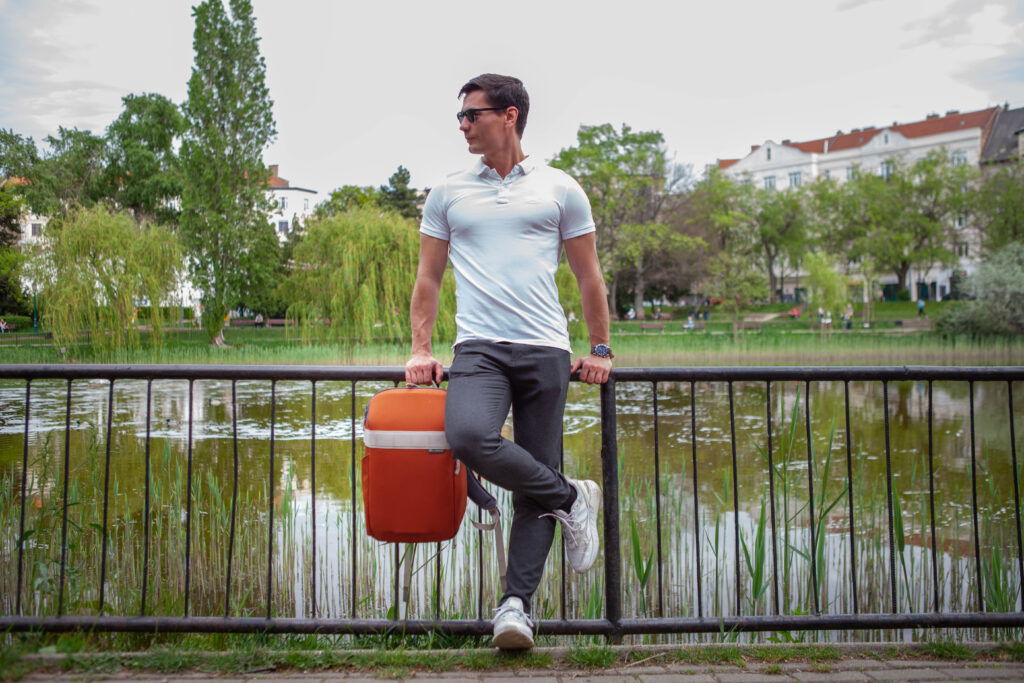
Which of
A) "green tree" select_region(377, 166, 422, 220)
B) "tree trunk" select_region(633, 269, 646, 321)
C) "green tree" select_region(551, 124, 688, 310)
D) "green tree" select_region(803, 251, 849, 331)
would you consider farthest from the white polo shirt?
"green tree" select_region(377, 166, 422, 220)

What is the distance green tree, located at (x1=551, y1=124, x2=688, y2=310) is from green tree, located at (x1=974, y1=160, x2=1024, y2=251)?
18.0 m

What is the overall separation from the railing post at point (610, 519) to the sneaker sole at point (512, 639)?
46 cm

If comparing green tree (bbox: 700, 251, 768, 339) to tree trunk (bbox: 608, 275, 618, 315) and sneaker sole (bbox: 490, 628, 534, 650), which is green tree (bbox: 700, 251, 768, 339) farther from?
sneaker sole (bbox: 490, 628, 534, 650)

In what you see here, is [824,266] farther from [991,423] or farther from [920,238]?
[991,423]

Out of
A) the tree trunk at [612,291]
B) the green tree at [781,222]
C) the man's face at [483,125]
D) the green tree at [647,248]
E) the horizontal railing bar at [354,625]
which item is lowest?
the horizontal railing bar at [354,625]

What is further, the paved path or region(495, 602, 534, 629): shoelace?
region(495, 602, 534, 629): shoelace

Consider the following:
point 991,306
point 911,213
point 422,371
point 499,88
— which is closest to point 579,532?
point 422,371

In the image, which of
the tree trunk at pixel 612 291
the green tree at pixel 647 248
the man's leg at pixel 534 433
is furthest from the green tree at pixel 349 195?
the man's leg at pixel 534 433

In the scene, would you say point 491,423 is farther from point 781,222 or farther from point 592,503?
point 781,222

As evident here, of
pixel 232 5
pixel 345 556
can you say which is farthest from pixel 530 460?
pixel 232 5

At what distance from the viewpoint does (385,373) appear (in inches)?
123

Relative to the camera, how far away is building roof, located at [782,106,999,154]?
6344 centimetres

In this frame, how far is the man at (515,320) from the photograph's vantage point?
8.77 feet

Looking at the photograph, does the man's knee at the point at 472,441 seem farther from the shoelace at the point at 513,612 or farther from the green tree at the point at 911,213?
the green tree at the point at 911,213
